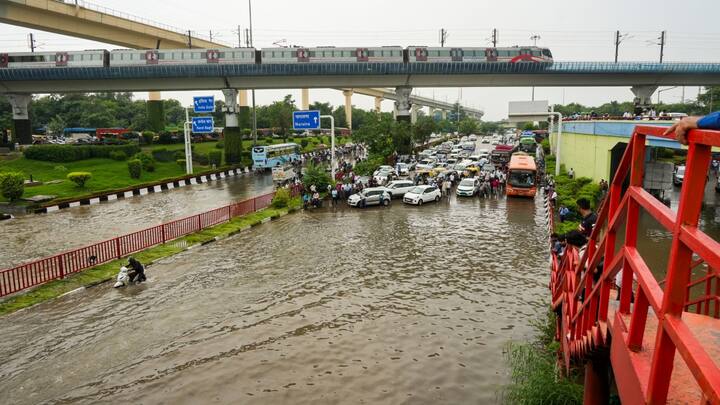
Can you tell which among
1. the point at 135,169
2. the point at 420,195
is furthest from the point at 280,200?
the point at 135,169

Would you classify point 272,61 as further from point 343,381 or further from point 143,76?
point 343,381

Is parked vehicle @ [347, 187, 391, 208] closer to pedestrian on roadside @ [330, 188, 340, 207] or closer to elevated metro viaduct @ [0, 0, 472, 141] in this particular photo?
pedestrian on roadside @ [330, 188, 340, 207]

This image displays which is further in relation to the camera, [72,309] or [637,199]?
[72,309]

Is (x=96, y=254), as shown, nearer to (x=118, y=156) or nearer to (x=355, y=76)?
(x=118, y=156)

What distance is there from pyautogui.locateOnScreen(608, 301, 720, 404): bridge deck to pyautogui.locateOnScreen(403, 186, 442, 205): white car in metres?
23.0

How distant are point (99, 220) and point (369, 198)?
552 inches

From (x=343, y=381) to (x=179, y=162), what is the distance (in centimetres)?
4185

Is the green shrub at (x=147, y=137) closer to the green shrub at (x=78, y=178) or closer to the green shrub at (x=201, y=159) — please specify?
the green shrub at (x=201, y=159)

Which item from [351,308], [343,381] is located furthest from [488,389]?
[351,308]

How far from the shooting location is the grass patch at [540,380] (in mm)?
6629

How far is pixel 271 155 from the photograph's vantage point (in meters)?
47.0

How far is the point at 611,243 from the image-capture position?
4.59 meters

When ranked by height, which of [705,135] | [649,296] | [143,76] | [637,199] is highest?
[143,76]

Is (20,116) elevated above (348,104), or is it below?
below
